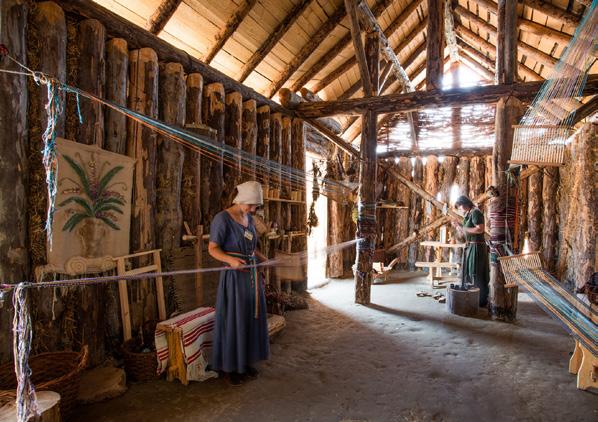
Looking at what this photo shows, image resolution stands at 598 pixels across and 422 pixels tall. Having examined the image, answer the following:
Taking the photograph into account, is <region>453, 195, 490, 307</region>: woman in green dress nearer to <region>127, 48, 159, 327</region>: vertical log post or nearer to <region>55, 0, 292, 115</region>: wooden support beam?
<region>55, 0, 292, 115</region>: wooden support beam

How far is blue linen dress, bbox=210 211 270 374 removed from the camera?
8.99 ft

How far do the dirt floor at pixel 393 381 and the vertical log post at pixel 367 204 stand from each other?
90cm

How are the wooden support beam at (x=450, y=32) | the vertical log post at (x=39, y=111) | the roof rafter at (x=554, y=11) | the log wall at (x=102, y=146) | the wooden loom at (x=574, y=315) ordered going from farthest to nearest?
the wooden support beam at (x=450, y=32) → the roof rafter at (x=554, y=11) → the wooden loom at (x=574, y=315) → the vertical log post at (x=39, y=111) → the log wall at (x=102, y=146)

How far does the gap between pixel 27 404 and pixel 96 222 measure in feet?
4.57

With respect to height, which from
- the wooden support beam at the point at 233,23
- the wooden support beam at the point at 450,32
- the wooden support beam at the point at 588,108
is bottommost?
the wooden support beam at the point at 588,108

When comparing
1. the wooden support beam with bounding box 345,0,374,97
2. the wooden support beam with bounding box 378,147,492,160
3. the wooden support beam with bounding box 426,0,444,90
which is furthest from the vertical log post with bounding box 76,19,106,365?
the wooden support beam with bounding box 378,147,492,160

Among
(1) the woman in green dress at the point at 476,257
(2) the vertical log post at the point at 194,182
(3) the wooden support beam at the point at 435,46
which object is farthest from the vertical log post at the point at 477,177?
(2) the vertical log post at the point at 194,182

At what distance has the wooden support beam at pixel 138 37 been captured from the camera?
2701 mm

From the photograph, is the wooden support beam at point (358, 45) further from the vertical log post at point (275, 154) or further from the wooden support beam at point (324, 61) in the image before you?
the vertical log post at point (275, 154)

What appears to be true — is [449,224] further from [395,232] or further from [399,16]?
[399,16]

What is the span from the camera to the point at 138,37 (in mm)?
3166

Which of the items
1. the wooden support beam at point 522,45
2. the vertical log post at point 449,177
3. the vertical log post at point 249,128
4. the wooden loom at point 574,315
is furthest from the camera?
the vertical log post at point 449,177

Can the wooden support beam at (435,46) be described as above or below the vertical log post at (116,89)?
above

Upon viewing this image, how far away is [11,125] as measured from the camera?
2.29 m
